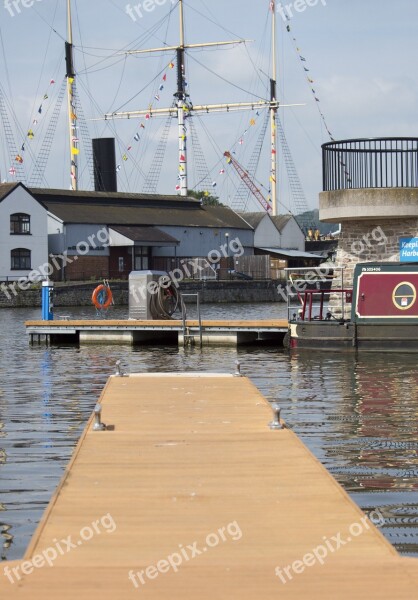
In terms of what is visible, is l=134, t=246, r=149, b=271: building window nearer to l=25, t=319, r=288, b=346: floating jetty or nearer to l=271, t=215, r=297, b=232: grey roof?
l=271, t=215, r=297, b=232: grey roof

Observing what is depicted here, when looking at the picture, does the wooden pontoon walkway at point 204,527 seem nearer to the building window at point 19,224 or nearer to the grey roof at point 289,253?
the building window at point 19,224

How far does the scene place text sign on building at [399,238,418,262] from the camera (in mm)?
32125

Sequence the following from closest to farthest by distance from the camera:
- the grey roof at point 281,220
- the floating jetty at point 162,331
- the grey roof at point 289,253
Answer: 1. the floating jetty at point 162,331
2. the grey roof at point 289,253
3. the grey roof at point 281,220

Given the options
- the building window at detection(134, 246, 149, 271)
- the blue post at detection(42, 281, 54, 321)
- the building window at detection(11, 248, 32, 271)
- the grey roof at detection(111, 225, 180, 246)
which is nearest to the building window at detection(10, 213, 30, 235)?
the building window at detection(11, 248, 32, 271)

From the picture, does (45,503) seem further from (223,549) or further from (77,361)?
(77,361)

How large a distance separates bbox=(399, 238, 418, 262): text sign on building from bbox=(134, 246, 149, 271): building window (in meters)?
63.0

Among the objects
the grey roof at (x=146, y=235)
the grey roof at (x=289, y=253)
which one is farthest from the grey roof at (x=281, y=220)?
the grey roof at (x=146, y=235)

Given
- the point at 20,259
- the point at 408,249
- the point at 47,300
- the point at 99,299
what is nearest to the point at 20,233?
the point at 20,259

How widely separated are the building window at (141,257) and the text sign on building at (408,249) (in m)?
63.0

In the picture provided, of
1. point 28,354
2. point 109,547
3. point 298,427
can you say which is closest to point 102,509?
point 109,547

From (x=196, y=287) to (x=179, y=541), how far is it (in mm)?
79337

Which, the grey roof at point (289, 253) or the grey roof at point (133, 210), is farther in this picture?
the grey roof at point (289, 253)

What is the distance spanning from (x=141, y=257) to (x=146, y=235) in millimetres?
2234

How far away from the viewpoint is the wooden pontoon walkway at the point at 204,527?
7078mm
